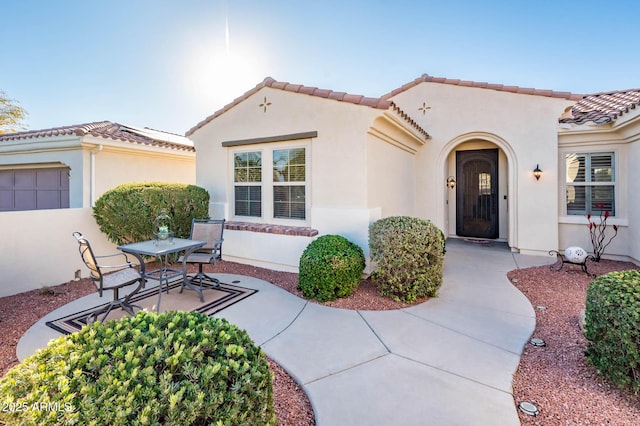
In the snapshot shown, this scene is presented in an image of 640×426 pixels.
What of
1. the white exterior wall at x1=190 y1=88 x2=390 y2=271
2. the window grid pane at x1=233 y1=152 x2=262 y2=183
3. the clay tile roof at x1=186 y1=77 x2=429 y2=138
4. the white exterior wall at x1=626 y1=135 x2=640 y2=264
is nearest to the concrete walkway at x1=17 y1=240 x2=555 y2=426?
the white exterior wall at x1=190 y1=88 x2=390 y2=271

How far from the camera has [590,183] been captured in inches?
328

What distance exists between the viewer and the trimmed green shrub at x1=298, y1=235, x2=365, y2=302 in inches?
207

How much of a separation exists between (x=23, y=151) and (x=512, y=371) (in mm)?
14489

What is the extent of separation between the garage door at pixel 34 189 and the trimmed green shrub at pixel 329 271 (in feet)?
32.1

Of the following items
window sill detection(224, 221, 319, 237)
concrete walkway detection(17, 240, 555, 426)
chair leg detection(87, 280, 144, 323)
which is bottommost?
concrete walkway detection(17, 240, 555, 426)

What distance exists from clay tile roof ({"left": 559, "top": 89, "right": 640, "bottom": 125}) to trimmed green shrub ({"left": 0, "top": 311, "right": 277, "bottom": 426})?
9148 millimetres

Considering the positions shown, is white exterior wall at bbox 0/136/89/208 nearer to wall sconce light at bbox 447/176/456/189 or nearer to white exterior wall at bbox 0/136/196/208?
white exterior wall at bbox 0/136/196/208

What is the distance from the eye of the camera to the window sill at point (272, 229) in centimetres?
681

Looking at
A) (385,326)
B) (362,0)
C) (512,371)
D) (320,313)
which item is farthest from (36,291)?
(362,0)

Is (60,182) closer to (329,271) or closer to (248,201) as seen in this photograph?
(248,201)

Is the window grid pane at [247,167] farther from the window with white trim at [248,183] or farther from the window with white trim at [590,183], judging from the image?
the window with white trim at [590,183]

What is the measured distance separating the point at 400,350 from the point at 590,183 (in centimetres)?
842

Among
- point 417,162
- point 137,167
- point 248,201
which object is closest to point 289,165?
point 248,201

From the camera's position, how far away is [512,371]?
10.7 ft
